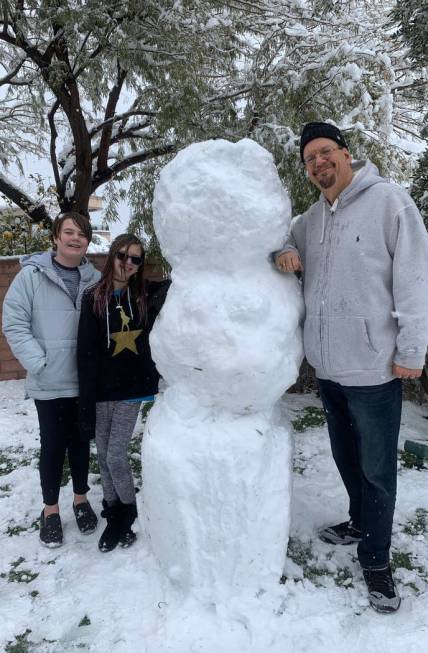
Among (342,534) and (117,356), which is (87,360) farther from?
(342,534)

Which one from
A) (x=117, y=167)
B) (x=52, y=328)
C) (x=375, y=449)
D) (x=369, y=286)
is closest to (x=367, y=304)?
(x=369, y=286)

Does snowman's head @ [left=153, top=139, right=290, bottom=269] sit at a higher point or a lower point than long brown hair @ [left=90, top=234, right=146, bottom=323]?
higher

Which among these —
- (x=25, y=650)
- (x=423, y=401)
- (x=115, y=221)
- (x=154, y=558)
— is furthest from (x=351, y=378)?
(x=115, y=221)

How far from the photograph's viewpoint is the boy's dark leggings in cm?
248

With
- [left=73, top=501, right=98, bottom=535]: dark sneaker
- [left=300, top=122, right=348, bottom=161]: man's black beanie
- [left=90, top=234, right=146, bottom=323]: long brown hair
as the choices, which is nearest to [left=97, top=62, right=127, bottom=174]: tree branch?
[left=90, top=234, right=146, bottom=323]: long brown hair

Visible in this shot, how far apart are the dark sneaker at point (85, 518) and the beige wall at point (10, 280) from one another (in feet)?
9.94

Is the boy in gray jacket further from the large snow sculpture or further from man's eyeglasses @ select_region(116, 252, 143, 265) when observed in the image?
the large snow sculpture

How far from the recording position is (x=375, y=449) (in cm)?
200

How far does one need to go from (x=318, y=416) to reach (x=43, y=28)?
3954 mm

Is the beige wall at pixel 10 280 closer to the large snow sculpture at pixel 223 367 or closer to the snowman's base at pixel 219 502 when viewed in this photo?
the large snow sculpture at pixel 223 367

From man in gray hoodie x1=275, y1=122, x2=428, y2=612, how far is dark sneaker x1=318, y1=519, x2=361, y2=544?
0.30 m

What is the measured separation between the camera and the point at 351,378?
1.96m

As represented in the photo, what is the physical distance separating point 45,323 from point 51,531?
1.04 metres

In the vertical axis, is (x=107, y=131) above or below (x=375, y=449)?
above
